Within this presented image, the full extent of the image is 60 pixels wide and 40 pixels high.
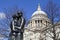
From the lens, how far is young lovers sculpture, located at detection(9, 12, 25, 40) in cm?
992

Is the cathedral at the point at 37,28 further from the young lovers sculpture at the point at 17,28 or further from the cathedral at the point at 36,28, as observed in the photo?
the young lovers sculpture at the point at 17,28

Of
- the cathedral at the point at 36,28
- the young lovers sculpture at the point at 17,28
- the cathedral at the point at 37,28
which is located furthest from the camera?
the cathedral at the point at 36,28

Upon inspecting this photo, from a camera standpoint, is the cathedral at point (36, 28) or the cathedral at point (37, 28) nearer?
the cathedral at point (37, 28)

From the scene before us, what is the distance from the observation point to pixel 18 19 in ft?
A: 34.7

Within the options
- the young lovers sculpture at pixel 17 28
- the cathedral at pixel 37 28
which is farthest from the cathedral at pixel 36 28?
the young lovers sculpture at pixel 17 28

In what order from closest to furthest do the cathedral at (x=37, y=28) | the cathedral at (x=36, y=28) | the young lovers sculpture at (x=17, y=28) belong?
the young lovers sculpture at (x=17, y=28)
the cathedral at (x=37, y=28)
the cathedral at (x=36, y=28)

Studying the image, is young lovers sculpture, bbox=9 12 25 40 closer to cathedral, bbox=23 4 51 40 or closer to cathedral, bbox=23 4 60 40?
cathedral, bbox=23 4 60 40

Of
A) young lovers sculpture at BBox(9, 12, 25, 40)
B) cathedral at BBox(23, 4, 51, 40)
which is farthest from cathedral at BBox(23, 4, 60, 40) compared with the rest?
young lovers sculpture at BBox(9, 12, 25, 40)

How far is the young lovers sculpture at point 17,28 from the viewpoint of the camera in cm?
992

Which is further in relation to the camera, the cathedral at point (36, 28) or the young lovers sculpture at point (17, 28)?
the cathedral at point (36, 28)

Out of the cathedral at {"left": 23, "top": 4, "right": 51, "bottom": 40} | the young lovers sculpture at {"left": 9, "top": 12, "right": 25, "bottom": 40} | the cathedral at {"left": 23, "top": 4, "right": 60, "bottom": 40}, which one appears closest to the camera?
the young lovers sculpture at {"left": 9, "top": 12, "right": 25, "bottom": 40}

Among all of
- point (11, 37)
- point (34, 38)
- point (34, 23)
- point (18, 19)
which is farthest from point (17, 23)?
point (34, 23)

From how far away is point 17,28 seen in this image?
10148 millimetres

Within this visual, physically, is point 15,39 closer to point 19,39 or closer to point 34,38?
point 19,39
